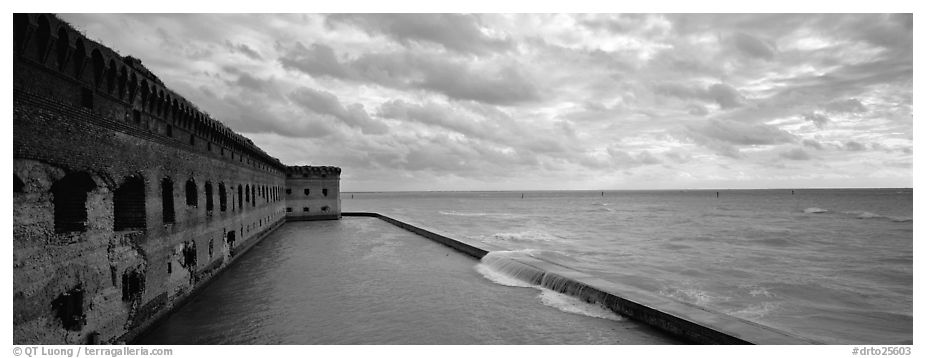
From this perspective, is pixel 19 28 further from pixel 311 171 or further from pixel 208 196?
pixel 311 171

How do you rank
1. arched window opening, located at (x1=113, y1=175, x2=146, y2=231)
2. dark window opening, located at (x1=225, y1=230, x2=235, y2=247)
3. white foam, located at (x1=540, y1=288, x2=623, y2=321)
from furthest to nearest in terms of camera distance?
dark window opening, located at (x1=225, y1=230, x2=235, y2=247) → white foam, located at (x1=540, y1=288, x2=623, y2=321) → arched window opening, located at (x1=113, y1=175, x2=146, y2=231)

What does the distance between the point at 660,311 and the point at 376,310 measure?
722 cm

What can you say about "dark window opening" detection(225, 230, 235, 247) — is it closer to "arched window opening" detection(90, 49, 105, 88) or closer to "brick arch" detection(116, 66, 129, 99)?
"brick arch" detection(116, 66, 129, 99)

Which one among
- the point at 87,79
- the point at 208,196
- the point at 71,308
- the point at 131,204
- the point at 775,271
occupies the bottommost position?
the point at 775,271

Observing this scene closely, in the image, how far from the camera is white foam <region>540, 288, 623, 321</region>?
12.2m

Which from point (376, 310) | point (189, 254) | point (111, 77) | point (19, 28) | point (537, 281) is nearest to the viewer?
point (19, 28)

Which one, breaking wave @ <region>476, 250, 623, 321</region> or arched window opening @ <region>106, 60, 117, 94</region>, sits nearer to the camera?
arched window opening @ <region>106, 60, 117, 94</region>

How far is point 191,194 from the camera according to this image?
1429 centimetres

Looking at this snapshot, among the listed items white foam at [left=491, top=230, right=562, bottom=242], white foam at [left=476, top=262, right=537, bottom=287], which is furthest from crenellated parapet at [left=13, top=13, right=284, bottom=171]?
white foam at [left=491, top=230, right=562, bottom=242]

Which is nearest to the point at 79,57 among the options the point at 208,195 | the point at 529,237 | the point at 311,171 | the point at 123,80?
the point at 123,80

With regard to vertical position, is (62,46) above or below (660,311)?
above

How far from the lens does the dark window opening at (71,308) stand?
7095 mm

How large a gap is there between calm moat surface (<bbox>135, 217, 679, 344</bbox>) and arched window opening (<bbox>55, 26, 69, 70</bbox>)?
19.2 ft

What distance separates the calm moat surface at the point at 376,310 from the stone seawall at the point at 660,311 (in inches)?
14.6
